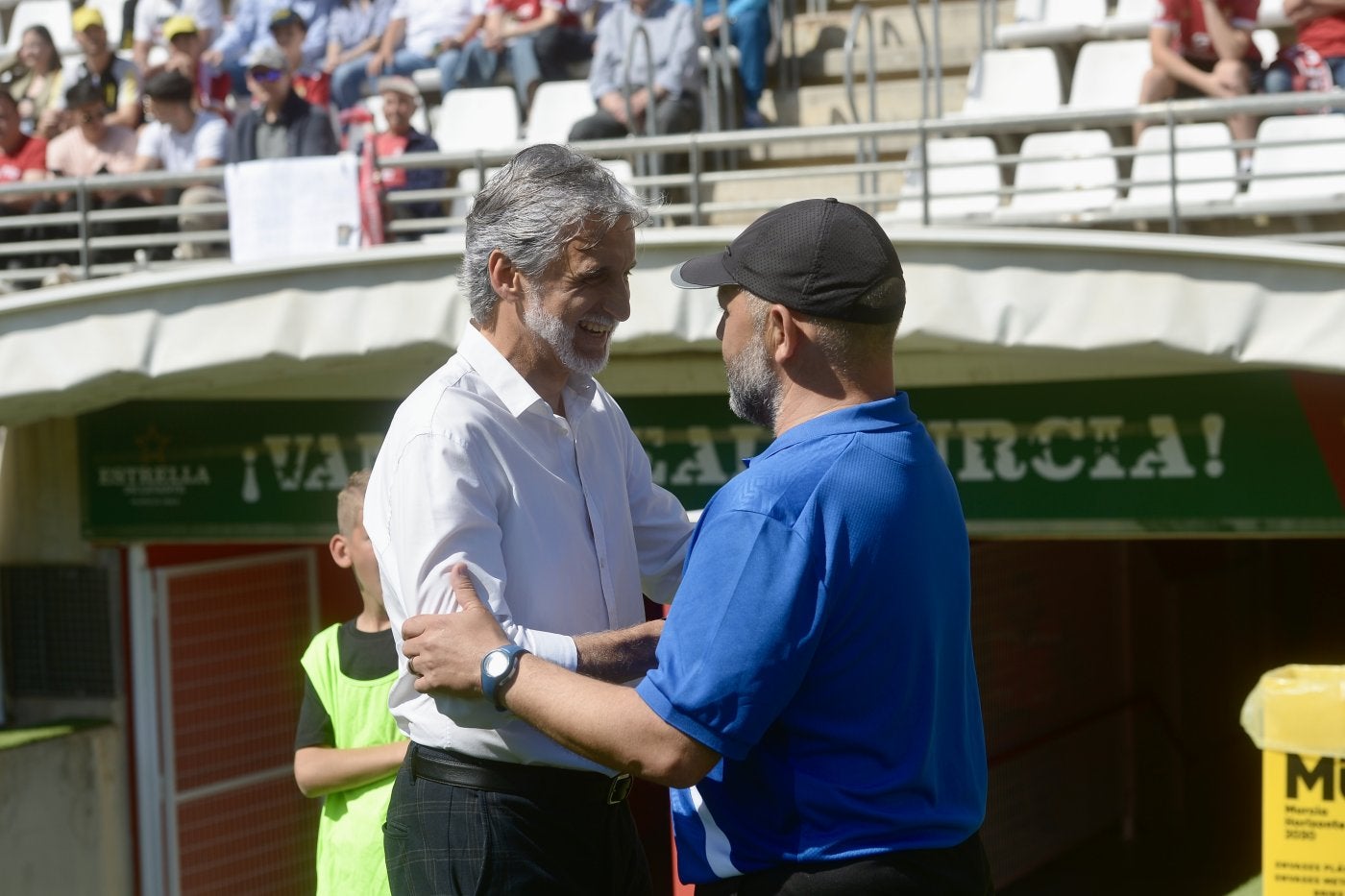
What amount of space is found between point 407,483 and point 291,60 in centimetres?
891

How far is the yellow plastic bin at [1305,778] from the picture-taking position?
414 cm

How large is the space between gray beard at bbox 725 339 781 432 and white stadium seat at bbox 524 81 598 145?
7359 mm

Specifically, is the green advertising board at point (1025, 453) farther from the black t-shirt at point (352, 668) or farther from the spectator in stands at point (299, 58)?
the black t-shirt at point (352, 668)

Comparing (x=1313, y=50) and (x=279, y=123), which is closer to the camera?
(x=1313, y=50)

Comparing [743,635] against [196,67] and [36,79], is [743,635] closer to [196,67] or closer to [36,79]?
[196,67]

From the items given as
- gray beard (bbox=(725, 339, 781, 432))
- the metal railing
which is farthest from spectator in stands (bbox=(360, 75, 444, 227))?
gray beard (bbox=(725, 339, 781, 432))

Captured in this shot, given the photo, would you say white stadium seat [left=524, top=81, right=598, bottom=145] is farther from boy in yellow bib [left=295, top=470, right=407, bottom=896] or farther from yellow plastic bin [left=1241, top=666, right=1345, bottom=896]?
yellow plastic bin [left=1241, top=666, right=1345, bottom=896]

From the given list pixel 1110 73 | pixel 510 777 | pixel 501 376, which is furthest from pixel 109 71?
pixel 510 777

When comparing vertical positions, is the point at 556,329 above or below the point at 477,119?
below

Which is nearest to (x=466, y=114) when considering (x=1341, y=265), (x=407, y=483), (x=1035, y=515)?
(x=1035, y=515)

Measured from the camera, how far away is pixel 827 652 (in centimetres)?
225

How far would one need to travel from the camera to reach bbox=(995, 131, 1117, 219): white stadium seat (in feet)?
24.8

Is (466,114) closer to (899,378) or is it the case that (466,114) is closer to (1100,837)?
(899,378)

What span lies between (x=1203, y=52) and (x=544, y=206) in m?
6.00
